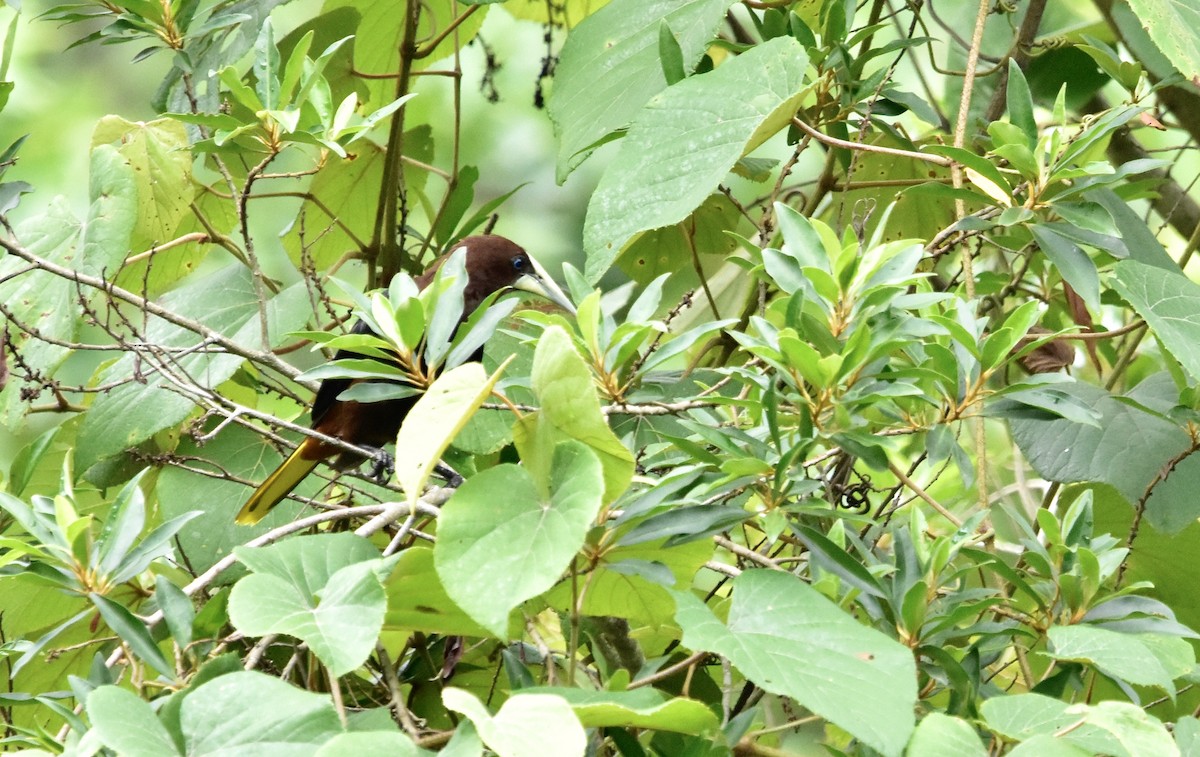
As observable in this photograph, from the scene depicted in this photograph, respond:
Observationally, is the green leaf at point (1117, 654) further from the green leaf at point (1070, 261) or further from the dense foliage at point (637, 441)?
the green leaf at point (1070, 261)

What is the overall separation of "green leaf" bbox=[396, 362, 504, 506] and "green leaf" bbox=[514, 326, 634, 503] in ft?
0.20

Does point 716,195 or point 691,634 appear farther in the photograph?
point 716,195

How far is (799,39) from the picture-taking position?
195 centimetres

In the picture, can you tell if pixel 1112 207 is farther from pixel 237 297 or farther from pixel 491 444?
pixel 237 297

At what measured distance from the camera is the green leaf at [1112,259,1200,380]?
1647 mm

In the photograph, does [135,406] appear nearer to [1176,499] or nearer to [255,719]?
[255,719]

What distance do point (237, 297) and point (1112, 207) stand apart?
1.70 metres

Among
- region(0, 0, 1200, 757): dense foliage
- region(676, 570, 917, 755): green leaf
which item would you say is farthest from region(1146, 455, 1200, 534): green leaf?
region(676, 570, 917, 755): green leaf

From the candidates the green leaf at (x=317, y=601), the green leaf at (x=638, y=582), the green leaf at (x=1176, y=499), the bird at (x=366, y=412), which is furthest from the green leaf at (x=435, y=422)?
the green leaf at (x=1176, y=499)

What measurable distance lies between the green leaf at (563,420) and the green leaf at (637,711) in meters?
0.20

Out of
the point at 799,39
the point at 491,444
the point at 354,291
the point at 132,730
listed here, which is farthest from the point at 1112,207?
the point at 132,730

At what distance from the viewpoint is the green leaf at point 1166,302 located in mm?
1647

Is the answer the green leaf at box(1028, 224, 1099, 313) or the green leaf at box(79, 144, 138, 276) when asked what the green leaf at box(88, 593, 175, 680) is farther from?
the green leaf at box(1028, 224, 1099, 313)

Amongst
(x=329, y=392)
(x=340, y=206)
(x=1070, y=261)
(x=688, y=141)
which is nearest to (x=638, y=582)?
(x=688, y=141)
